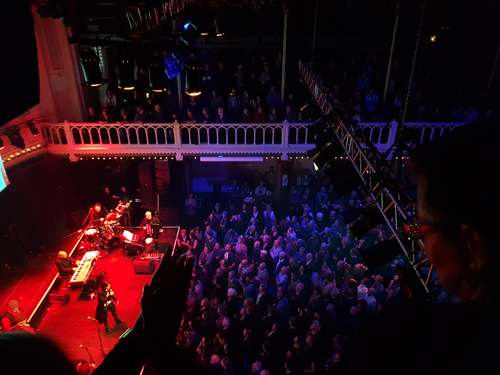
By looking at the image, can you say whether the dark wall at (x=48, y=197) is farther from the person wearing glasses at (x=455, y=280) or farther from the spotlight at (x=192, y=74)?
the person wearing glasses at (x=455, y=280)

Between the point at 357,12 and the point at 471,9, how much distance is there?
13.7 ft

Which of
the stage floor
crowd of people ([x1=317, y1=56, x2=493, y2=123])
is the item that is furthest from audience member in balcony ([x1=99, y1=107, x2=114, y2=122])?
crowd of people ([x1=317, y1=56, x2=493, y2=123])

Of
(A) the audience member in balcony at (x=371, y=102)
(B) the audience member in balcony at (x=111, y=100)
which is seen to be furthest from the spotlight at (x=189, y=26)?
(A) the audience member in balcony at (x=371, y=102)

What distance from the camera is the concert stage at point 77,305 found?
9883 mm

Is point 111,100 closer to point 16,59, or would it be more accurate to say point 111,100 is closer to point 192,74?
point 192,74

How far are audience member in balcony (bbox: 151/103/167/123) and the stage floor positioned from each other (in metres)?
5.00

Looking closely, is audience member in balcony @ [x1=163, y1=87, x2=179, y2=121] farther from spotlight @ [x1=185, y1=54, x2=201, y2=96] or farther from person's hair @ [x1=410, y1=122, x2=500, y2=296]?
person's hair @ [x1=410, y1=122, x2=500, y2=296]

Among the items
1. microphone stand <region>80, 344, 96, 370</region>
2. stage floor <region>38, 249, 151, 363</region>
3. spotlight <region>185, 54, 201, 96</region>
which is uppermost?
spotlight <region>185, 54, 201, 96</region>

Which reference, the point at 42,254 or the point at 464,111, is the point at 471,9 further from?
the point at 42,254

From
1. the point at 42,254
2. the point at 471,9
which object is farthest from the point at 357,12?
the point at 42,254

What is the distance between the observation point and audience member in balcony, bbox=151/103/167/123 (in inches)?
518

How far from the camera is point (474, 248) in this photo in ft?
3.41

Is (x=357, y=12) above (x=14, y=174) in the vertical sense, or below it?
above

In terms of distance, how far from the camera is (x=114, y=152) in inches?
525
